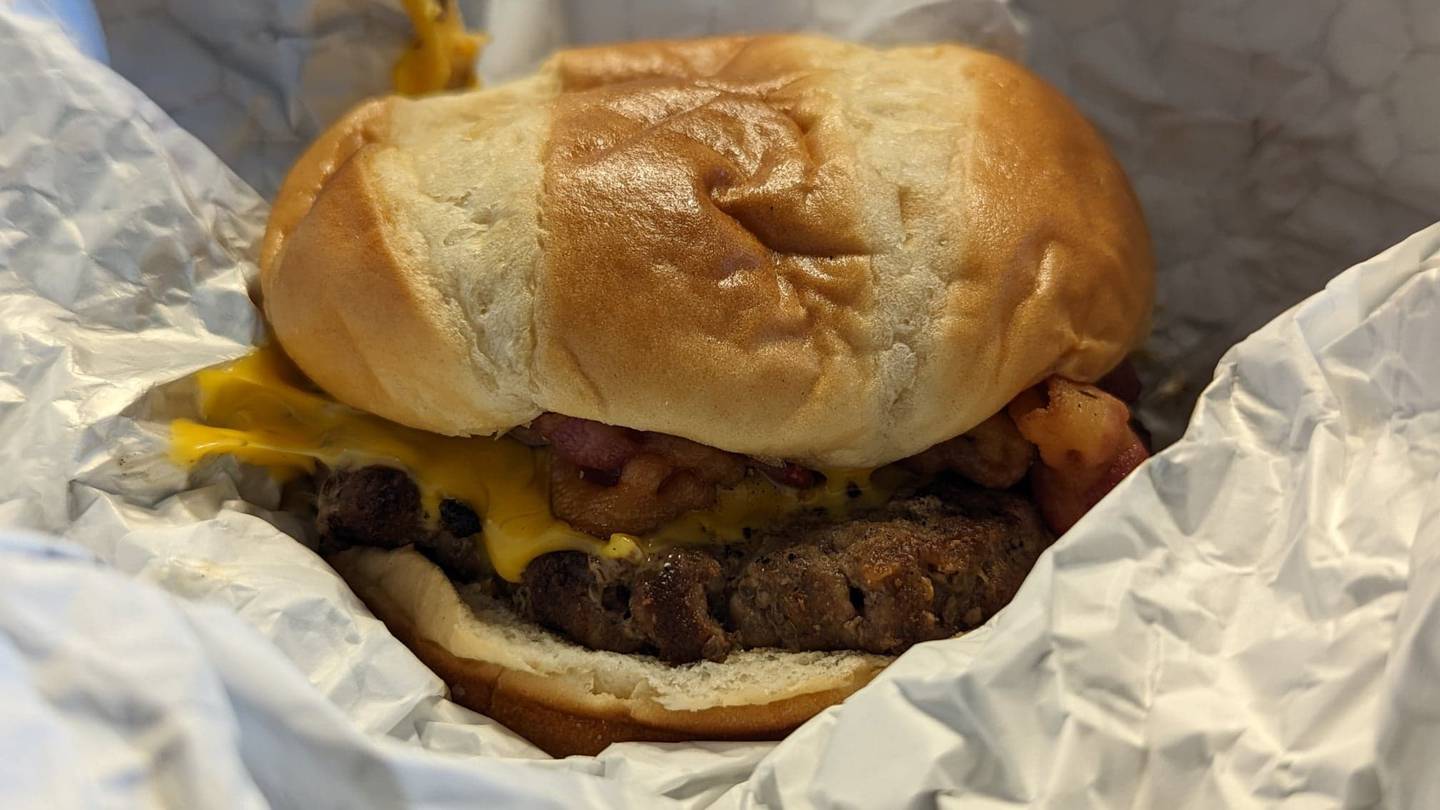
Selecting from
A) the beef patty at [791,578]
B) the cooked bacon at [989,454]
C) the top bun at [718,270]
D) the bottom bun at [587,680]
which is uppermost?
the top bun at [718,270]

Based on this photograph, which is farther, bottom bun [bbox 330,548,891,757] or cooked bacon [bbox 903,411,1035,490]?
cooked bacon [bbox 903,411,1035,490]

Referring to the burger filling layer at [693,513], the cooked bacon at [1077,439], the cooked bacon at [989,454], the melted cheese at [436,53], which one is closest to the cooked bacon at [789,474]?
the burger filling layer at [693,513]

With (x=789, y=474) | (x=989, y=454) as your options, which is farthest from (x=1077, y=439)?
(x=789, y=474)

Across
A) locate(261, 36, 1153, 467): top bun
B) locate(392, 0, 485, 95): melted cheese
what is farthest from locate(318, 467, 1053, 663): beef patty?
locate(392, 0, 485, 95): melted cheese

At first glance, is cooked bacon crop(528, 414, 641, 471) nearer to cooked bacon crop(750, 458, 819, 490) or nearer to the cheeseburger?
the cheeseburger

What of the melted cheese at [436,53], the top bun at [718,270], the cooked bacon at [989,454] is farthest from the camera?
the melted cheese at [436,53]

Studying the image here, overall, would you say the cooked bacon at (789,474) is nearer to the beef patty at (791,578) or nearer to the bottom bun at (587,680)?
the beef patty at (791,578)
